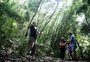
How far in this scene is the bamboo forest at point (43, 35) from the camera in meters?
13.8

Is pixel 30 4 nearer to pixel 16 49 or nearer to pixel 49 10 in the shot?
pixel 49 10

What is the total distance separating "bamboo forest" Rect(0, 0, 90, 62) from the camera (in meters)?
13.8

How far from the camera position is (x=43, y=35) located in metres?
38.2

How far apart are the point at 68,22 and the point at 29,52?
621 inches

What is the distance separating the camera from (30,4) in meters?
31.6

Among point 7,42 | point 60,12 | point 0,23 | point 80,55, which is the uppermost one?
point 60,12

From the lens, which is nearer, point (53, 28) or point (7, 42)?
point (7, 42)

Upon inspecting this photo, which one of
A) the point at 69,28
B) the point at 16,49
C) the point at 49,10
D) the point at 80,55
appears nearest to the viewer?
the point at 16,49

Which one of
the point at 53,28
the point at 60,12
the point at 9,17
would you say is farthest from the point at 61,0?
the point at 9,17

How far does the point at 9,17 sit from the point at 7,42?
2179 millimetres

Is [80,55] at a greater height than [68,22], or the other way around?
[68,22]

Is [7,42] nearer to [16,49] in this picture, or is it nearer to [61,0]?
[16,49]

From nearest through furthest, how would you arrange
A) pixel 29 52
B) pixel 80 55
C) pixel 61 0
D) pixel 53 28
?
pixel 29 52, pixel 80 55, pixel 61 0, pixel 53 28

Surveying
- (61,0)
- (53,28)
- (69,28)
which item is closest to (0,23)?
(69,28)
